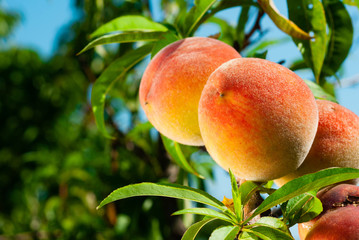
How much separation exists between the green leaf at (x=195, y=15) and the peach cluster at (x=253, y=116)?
0.23 m

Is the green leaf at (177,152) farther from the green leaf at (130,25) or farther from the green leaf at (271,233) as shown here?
the green leaf at (271,233)

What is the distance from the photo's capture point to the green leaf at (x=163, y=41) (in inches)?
31.8

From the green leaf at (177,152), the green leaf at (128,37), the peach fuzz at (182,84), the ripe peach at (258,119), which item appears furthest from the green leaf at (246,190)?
the green leaf at (128,37)

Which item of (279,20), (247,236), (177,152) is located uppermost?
(279,20)

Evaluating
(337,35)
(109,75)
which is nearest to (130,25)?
(109,75)

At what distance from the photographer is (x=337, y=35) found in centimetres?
89

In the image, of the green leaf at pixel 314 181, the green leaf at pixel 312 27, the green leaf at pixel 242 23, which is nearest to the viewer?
the green leaf at pixel 314 181

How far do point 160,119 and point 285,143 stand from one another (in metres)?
0.25

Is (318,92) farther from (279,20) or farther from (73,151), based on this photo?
(73,151)

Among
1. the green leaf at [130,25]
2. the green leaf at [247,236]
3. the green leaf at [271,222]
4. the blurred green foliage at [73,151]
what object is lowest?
the blurred green foliage at [73,151]

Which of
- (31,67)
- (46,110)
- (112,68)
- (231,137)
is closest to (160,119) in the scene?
(231,137)

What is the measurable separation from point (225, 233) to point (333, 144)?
238 mm

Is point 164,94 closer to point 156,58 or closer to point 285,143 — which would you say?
point 156,58

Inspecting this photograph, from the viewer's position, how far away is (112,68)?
896mm
